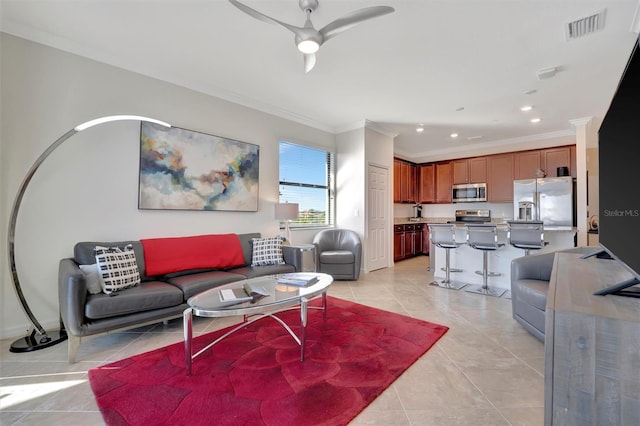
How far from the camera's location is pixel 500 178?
256 inches

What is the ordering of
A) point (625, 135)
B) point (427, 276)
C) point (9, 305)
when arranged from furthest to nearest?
point (427, 276)
point (9, 305)
point (625, 135)

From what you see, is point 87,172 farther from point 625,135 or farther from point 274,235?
point 625,135

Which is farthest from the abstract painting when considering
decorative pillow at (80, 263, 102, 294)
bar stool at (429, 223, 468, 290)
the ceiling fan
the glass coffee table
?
bar stool at (429, 223, 468, 290)

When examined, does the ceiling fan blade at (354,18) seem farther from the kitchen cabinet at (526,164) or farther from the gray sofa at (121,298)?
the kitchen cabinet at (526,164)

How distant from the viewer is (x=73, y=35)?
2723 millimetres

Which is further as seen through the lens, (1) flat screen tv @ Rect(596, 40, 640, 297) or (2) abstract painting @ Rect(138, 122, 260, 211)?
(2) abstract painting @ Rect(138, 122, 260, 211)

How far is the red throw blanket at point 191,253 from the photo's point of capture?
3037mm

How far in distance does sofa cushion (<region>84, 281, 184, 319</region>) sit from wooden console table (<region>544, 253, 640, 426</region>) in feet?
8.75

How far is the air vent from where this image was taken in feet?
7.91

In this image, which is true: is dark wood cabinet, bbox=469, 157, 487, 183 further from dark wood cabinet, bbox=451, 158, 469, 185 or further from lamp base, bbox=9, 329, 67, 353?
lamp base, bbox=9, 329, 67, 353

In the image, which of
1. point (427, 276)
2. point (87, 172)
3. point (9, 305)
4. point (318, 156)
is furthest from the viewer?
point (318, 156)

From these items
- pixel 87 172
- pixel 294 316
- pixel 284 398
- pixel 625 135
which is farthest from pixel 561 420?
pixel 87 172

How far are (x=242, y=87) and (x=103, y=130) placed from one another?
174cm

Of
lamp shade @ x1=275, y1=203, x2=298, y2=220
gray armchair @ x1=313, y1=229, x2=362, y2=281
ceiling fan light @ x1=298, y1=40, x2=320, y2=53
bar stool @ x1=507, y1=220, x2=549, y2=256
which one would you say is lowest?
gray armchair @ x1=313, y1=229, x2=362, y2=281
